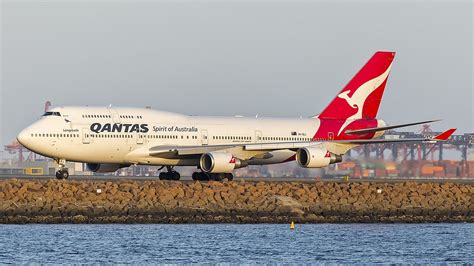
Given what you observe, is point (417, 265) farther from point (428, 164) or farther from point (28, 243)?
point (428, 164)

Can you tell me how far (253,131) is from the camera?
70.9m

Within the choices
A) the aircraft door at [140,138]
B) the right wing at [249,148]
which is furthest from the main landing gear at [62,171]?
the right wing at [249,148]

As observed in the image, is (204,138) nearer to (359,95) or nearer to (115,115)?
(115,115)

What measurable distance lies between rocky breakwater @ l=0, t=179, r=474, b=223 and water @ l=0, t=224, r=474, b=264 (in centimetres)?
234

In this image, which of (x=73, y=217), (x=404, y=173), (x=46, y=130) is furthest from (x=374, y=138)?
(x=73, y=217)

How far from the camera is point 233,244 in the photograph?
147 ft

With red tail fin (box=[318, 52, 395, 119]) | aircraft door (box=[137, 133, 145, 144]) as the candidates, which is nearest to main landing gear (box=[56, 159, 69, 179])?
aircraft door (box=[137, 133, 145, 144])

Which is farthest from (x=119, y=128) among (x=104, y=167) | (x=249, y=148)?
(x=249, y=148)

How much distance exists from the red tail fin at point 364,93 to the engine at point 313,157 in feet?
22.7

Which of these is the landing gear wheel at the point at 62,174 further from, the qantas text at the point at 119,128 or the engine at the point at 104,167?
the engine at the point at 104,167

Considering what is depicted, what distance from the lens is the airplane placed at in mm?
64750

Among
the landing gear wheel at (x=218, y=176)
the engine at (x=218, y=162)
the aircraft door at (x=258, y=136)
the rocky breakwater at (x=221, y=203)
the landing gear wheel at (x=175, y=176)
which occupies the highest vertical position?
the aircraft door at (x=258, y=136)

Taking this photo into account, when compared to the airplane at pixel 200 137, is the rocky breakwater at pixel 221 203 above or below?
below

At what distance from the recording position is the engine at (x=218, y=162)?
6588 cm
